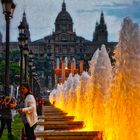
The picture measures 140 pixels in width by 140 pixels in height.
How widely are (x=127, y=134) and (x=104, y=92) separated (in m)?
5.32

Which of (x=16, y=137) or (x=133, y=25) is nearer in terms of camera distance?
(x=133, y=25)

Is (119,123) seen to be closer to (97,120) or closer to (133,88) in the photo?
(133,88)

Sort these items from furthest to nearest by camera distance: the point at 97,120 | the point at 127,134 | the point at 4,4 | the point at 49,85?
the point at 49,85 → the point at 4,4 → the point at 97,120 → the point at 127,134

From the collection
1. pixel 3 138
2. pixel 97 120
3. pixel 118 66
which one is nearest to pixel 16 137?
pixel 3 138

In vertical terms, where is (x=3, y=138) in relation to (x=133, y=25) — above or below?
below

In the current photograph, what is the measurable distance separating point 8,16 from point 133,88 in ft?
21.0

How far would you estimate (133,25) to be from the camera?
36.3 feet

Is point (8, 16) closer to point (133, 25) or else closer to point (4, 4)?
point (4, 4)

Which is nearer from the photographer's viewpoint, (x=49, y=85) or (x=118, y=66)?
(x=118, y=66)

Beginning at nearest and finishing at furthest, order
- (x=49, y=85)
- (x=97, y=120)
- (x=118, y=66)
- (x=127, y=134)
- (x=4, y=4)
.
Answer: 1. (x=127, y=134)
2. (x=118, y=66)
3. (x=97, y=120)
4. (x=4, y=4)
5. (x=49, y=85)

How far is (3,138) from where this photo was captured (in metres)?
15.3

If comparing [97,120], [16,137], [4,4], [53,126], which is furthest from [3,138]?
[4,4]

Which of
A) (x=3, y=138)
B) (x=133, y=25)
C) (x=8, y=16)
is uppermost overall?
(x=8, y=16)

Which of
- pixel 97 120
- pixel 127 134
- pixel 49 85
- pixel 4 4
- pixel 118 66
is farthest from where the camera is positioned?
pixel 49 85
